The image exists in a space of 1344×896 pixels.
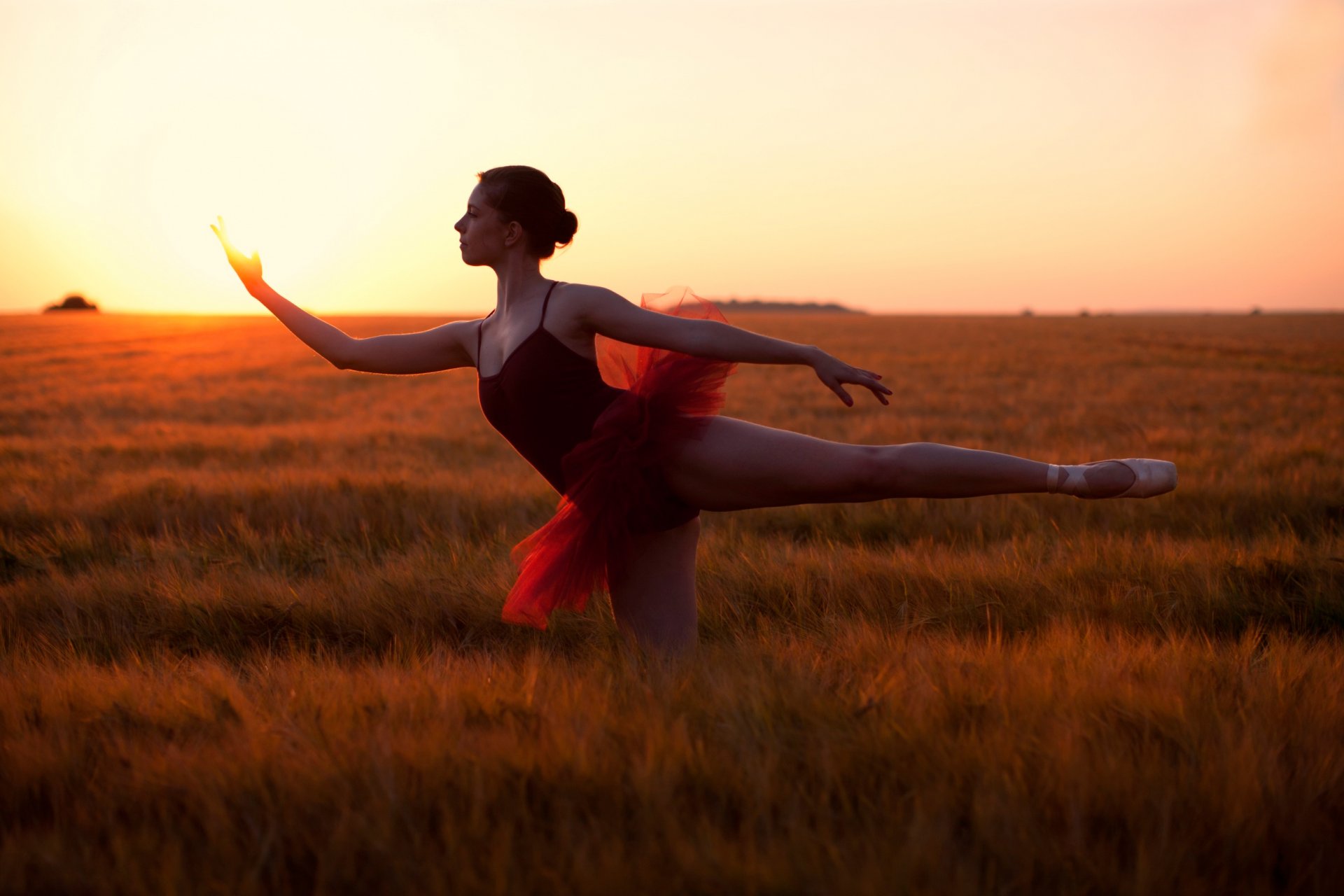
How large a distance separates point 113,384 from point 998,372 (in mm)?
16806

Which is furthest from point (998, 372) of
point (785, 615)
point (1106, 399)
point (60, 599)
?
point (60, 599)

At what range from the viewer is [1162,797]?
1.59m

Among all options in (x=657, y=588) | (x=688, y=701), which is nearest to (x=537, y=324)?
(x=657, y=588)

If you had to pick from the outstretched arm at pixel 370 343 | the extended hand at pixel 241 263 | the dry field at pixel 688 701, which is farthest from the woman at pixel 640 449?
the extended hand at pixel 241 263

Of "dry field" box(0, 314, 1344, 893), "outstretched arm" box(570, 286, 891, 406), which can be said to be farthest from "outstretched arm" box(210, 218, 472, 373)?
"dry field" box(0, 314, 1344, 893)

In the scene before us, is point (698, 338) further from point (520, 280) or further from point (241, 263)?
point (241, 263)

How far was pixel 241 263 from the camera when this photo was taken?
311cm

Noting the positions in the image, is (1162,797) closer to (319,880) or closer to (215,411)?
(319,880)

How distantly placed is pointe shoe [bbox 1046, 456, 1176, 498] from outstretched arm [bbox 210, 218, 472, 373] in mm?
1929

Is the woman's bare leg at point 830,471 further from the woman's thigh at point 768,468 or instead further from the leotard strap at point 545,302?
the leotard strap at point 545,302

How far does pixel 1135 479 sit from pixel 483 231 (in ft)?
6.97

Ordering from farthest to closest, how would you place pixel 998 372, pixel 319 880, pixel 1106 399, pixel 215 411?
pixel 998 372 → pixel 1106 399 → pixel 215 411 → pixel 319 880

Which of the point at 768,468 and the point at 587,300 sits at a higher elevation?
the point at 587,300

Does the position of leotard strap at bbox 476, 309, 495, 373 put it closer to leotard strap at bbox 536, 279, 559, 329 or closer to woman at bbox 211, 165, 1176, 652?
woman at bbox 211, 165, 1176, 652
